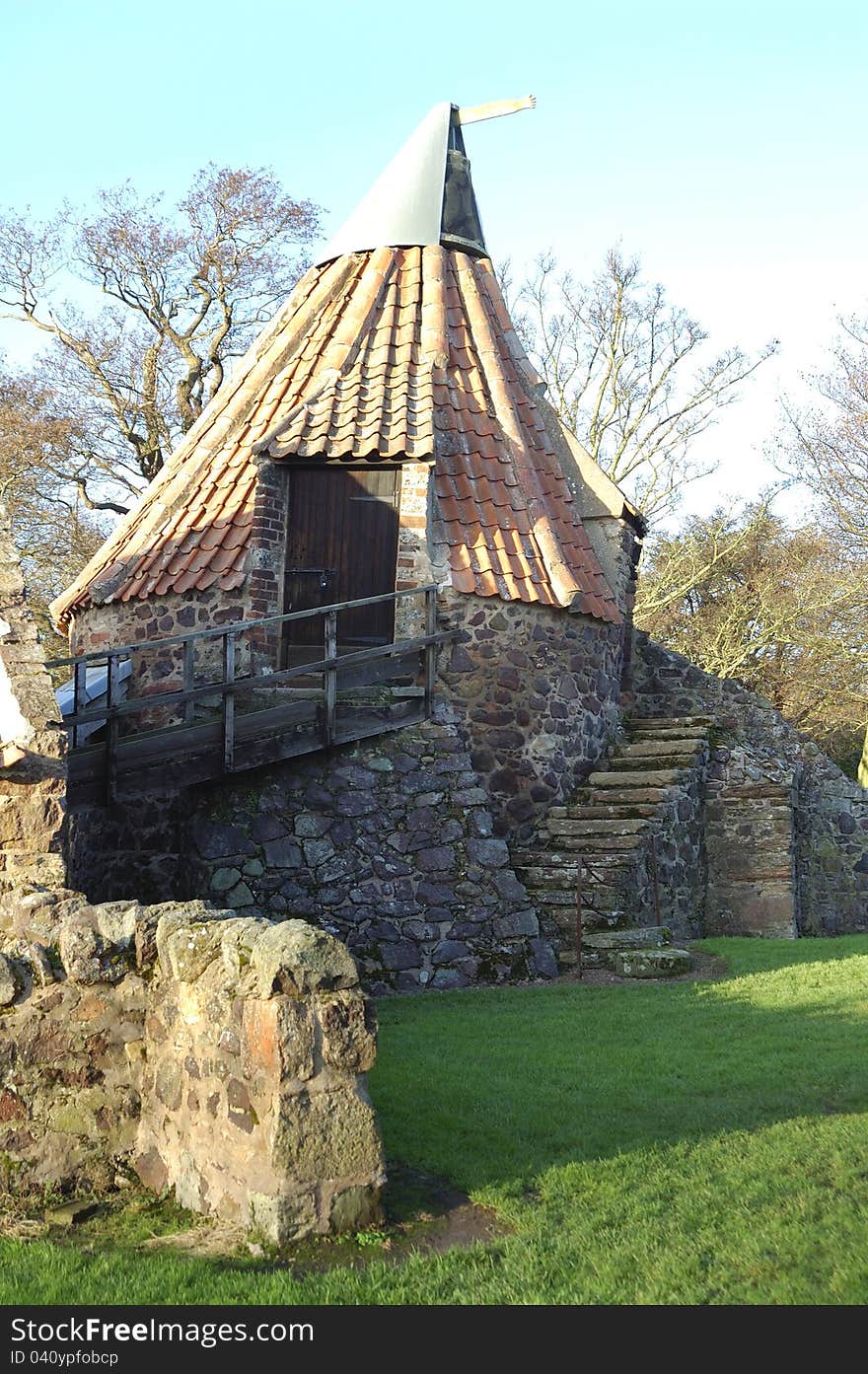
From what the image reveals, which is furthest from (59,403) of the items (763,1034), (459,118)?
(763,1034)

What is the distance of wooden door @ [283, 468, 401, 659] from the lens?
1311 cm

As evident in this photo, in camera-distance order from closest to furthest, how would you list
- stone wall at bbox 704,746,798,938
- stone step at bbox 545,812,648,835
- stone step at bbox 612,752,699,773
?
stone step at bbox 545,812,648,835
stone step at bbox 612,752,699,773
stone wall at bbox 704,746,798,938

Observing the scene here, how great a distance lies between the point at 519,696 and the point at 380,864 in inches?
99.2

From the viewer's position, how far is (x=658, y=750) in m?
14.5

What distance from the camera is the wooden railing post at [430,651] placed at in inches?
487

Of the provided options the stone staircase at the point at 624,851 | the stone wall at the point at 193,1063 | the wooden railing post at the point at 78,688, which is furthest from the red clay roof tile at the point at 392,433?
the stone wall at the point at 193,1063

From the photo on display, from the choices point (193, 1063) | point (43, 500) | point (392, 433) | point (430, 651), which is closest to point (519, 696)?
point (430, 651)

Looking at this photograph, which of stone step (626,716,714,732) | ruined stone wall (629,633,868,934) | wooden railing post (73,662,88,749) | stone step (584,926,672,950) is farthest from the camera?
ruined stone wall (629,633,868,934)

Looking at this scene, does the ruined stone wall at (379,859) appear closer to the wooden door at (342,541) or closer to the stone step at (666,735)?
the wooden door at (342,541)

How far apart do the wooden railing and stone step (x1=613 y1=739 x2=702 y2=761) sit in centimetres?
299

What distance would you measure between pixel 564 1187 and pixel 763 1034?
123 inches

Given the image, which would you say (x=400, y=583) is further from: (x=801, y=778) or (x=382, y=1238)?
(x=382, y=1238)

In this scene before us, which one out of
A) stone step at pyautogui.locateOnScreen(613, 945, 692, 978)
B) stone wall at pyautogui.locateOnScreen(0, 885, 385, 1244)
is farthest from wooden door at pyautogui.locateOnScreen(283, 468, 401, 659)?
stone wall at pyautogui.locateOnScreen(0, 885, 385, 1244)

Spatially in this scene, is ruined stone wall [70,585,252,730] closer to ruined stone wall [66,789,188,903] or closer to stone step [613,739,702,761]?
ruined stone wall [66,789,188,903]
